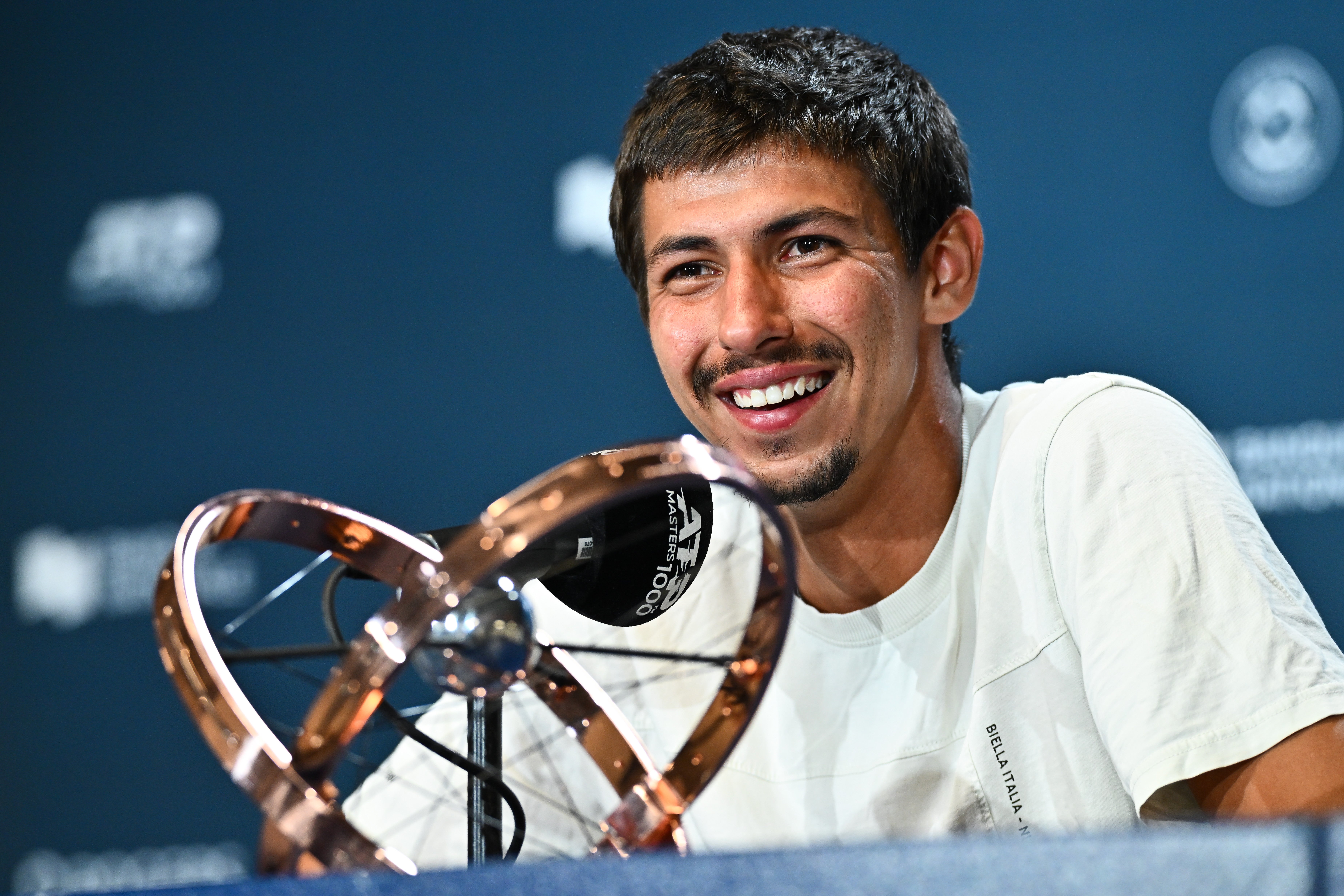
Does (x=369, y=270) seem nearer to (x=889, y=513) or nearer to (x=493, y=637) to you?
(x=889, y=513)

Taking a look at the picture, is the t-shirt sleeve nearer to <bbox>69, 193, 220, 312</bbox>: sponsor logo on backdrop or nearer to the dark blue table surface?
the dark blue table surface

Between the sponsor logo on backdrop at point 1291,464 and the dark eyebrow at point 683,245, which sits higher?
the dark eyebrow at point 683,245

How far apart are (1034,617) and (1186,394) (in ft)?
3.10

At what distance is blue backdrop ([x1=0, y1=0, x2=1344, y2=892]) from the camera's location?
71.8 inches

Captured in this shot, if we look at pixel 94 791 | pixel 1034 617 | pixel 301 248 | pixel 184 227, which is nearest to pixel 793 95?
pixel 1034 617

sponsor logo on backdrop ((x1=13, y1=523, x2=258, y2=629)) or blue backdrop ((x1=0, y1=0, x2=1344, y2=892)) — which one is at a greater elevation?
blue backdrop ((x1=0, y1=0, x2=1344, y2=892))

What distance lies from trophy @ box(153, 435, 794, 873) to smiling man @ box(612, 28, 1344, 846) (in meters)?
0.26

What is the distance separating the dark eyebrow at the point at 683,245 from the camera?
1.14 meters

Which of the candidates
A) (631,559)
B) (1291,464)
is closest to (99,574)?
(631,559)

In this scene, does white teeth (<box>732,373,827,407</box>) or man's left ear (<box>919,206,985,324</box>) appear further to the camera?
man's left ear (<box>919,206,985,324</box>)

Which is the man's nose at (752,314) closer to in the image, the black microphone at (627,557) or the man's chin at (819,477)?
the man's chin at (819,477)

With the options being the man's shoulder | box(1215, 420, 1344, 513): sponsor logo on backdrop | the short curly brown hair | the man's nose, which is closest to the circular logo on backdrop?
box(1215, 420, 1344, 513): sponsor logo on backdrop

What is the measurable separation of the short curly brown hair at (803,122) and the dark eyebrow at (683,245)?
0.26 ft

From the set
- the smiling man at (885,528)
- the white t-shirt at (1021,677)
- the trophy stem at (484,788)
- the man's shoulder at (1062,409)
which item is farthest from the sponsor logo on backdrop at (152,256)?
the trophy stem at (484,788)
